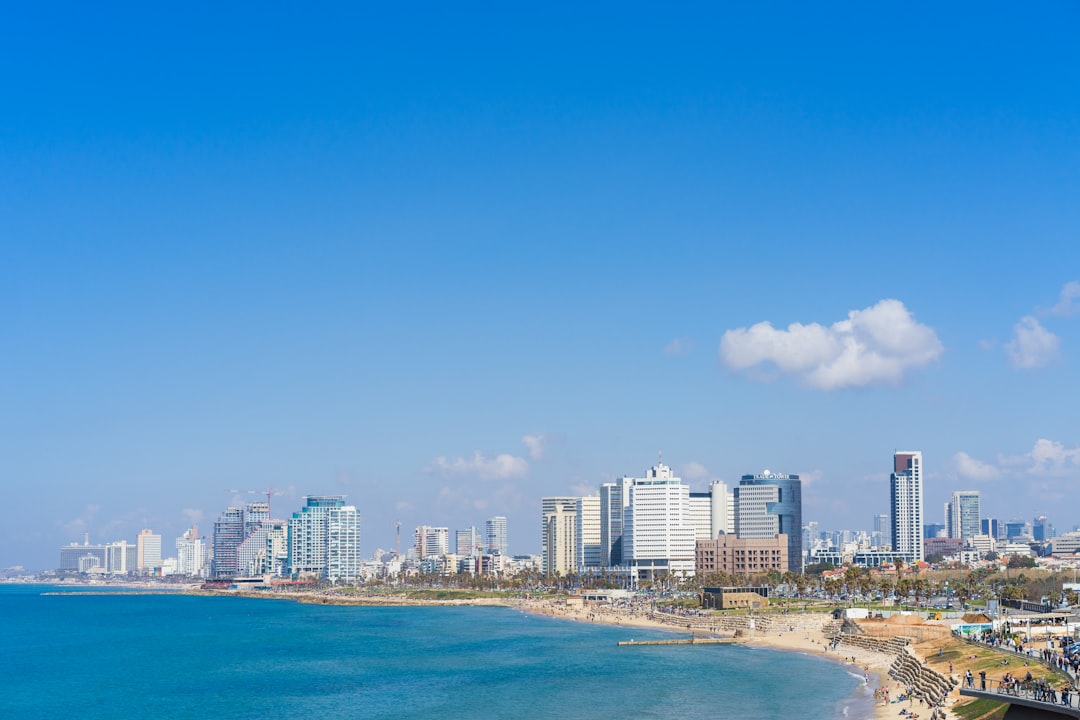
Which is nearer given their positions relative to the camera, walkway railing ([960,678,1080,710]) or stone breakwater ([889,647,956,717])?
walkway railing ([960,678,1080,710])

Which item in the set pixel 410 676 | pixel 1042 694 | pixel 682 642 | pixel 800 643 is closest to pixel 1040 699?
pixel 1042 694

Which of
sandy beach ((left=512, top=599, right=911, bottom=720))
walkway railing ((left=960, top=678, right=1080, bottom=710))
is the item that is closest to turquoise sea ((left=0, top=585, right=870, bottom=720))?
sandy beach ((left=512, top=599, right=911, bottom=720))

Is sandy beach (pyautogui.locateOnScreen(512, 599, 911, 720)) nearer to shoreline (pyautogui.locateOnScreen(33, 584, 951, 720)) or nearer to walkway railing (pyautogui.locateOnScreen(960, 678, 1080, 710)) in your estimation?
shoreline (pyautogui.locateOnScreen(33, 584, 951, 720))

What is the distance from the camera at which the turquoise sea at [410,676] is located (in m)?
57.7

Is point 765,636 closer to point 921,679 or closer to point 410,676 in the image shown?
point 410,676

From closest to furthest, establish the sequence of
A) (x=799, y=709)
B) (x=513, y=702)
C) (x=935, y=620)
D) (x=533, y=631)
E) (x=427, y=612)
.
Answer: (x=799, y=709) < (x=513, y=702) < (x=935, y=620) < (x=533, y=631) < (x=427, y=612)

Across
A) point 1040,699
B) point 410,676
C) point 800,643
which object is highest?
point 1040,699

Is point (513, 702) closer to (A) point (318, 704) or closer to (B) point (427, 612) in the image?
(A) point (318, 704)

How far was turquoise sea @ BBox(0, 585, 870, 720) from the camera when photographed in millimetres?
57688

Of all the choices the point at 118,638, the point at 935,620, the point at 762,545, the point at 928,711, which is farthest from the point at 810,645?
the point at 762,545

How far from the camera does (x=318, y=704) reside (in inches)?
2389

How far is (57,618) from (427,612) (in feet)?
178

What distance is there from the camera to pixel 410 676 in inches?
2840

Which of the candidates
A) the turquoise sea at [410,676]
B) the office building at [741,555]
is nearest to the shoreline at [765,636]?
the turquoise sea at [410,676]
